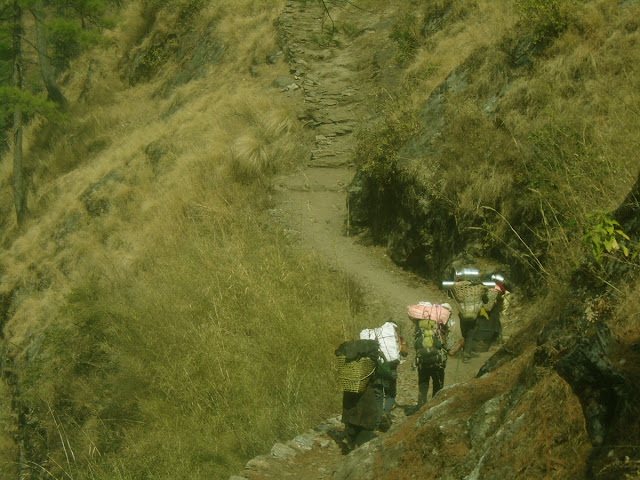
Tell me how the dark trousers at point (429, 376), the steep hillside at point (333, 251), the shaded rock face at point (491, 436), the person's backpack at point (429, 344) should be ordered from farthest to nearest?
the dark trousers at point (429, 376) < the person's backpack at point (429, 344) < the steep hillside at point (333, 251) < the shaded rock face at point (491, 436)

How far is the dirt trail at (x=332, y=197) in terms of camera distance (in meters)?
6.65

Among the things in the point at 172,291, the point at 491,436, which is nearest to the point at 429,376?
the point at 491,436

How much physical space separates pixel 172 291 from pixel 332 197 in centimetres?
580

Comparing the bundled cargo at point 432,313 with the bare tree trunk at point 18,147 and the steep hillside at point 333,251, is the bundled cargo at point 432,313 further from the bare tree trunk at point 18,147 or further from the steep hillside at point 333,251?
the bare tree trunk at point 18,147

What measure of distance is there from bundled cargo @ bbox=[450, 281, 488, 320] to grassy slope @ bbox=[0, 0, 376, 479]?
5.99 ft

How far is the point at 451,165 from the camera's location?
38.2 feet

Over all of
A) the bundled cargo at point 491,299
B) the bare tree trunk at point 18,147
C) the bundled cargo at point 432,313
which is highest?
the bundled cargo at point 432,313

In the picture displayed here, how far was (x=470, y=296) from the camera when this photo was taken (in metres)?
7.62

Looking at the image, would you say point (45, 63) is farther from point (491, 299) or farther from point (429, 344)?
point (429, 344)

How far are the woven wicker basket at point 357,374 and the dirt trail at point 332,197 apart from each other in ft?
2.40

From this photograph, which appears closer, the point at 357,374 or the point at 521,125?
the point at 357,374

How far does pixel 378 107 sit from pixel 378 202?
4.94 metres

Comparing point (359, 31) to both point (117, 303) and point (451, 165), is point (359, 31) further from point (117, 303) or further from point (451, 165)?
point (117, 303)

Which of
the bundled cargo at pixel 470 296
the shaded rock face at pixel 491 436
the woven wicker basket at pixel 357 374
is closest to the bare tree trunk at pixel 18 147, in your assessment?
the bundled cargo at pixel 470 296
